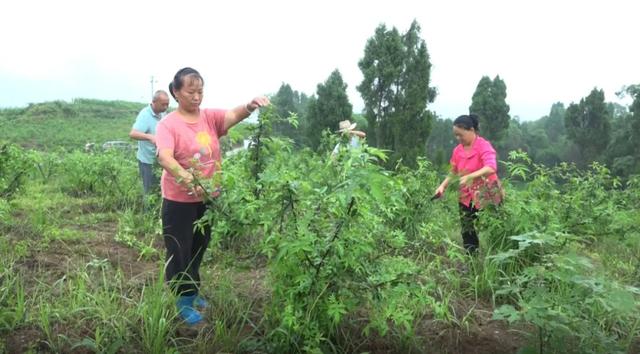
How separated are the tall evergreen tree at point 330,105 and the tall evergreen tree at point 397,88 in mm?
1868

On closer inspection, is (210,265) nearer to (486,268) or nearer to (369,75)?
(486,268)

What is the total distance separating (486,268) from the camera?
133 inches

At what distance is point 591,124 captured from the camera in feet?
101

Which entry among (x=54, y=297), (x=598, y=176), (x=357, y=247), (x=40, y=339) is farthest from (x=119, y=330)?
(x=598, y=176)

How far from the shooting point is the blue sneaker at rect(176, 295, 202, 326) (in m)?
2.69

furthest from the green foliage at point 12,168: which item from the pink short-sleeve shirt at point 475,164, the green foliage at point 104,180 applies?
the pink short-sleeve shirt at point 475,164

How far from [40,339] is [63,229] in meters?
2.25

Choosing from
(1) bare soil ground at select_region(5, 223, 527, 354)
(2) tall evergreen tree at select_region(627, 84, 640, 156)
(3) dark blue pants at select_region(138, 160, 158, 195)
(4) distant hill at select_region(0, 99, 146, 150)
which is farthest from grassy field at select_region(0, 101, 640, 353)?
(2) tall evergreen tree at select_region(627, 84, 640, 156)

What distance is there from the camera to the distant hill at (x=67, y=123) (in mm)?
24062

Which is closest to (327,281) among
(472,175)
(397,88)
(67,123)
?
(472,175)

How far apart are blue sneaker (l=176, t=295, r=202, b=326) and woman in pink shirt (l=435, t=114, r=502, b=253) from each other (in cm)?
210

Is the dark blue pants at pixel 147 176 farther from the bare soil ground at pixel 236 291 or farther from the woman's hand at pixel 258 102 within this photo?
the woman's hand at pixel 258 102

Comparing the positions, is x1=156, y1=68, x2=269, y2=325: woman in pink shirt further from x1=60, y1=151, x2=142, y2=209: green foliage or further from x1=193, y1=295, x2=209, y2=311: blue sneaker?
x1=60, y1=151, x2=142, y2=209: green foliage

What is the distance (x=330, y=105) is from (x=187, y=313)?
23523 mm
